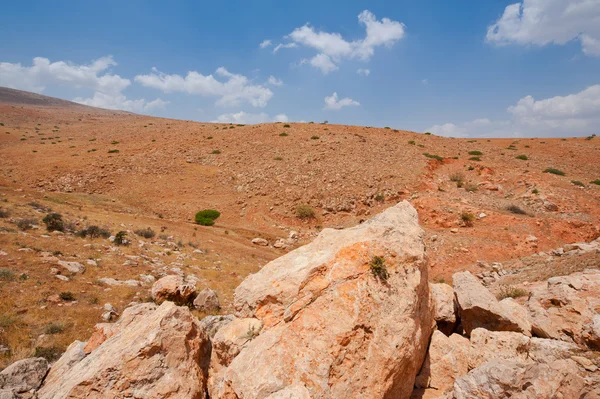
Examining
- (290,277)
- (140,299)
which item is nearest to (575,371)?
(290,277)

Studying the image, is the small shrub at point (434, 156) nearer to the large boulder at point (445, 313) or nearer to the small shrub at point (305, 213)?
the small shrub at point (305, 213)

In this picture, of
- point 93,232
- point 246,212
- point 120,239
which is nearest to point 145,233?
point 120,239

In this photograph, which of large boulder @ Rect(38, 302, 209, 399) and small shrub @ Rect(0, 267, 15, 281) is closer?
large boulder @ Rect(38, 302, 209, 399)

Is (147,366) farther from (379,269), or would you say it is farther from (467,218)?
(467,218)

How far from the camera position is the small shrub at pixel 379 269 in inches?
180

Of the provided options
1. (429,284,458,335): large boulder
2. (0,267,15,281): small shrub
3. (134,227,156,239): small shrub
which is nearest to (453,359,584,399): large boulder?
(429,284,458,335): large boulder

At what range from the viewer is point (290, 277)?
4.92m

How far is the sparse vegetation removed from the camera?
23703 mm

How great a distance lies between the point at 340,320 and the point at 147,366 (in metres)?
2.82

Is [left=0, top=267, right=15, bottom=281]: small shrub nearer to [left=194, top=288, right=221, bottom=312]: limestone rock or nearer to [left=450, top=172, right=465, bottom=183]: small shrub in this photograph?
[left=194, top=288, right=221, bottom=312]: limestone rock

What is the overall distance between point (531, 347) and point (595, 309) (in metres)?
2.03

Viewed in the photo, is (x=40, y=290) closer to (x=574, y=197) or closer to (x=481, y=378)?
(x=481, y=378)

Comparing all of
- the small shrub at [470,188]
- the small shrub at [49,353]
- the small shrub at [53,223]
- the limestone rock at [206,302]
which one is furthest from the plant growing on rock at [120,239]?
the small shrub at [470,188]

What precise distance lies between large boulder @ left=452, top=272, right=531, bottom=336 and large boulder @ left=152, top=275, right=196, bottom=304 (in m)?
8.22
